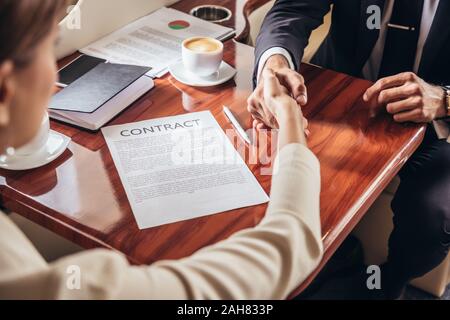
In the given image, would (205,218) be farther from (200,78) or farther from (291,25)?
(291,25)

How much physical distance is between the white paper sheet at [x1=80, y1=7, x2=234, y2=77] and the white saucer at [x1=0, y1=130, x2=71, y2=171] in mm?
306

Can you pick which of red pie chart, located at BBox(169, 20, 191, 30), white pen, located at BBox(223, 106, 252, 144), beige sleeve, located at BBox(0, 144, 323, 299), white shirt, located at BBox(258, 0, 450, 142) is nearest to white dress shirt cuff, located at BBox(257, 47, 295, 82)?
white shirt, located at BBox(258, 0, 450, 142)

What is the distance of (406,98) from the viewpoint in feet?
3.78

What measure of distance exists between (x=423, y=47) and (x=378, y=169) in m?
0.56

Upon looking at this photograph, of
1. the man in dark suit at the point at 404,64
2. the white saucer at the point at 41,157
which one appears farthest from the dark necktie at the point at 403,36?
the white saucer at the point at 41,157

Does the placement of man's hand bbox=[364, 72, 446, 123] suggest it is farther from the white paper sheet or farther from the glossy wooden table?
the white paper sheet

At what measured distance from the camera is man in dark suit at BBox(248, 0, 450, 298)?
126 centimetres

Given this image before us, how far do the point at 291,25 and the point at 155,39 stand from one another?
0.34 meters

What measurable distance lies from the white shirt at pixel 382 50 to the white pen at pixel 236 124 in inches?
5.4

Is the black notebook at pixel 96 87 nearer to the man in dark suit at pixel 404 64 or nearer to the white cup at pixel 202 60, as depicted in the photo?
the white cup at pixel 202 60

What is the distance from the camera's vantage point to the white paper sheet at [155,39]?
130 centimetres

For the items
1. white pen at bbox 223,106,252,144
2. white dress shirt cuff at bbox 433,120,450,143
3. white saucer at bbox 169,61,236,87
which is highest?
white saucer at bbox 169,61,236,87
